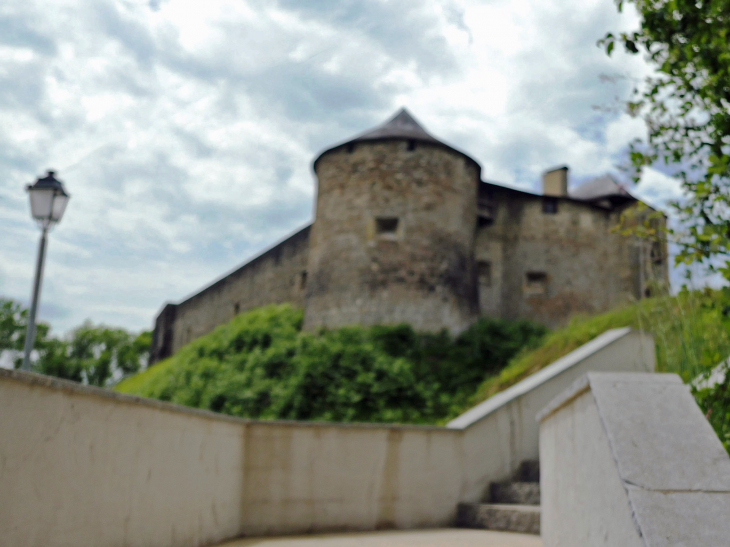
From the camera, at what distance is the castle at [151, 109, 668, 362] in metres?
15.4

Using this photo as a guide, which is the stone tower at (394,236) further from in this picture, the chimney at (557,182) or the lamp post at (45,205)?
the lamp post at (45,205)

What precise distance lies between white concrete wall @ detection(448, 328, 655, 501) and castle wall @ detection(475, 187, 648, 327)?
10.8 metres

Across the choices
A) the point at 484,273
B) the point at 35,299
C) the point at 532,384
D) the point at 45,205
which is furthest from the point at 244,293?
the point at 532,384

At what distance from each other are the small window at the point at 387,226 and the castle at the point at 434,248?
2cm

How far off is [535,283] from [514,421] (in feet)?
42.4

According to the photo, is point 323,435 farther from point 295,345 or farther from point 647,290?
point 647,290

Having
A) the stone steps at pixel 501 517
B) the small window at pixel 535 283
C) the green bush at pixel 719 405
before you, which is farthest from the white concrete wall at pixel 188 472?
the small window at pixel 535 283

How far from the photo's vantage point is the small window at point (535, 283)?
18.4m

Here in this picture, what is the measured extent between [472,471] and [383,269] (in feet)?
32.0

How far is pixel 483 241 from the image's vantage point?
1839 cm

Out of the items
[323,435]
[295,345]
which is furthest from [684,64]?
[295,345]

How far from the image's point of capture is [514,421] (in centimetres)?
607

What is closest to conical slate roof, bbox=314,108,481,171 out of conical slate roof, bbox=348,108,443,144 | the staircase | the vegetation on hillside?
conical slate roof, bbox=348,108,443,144

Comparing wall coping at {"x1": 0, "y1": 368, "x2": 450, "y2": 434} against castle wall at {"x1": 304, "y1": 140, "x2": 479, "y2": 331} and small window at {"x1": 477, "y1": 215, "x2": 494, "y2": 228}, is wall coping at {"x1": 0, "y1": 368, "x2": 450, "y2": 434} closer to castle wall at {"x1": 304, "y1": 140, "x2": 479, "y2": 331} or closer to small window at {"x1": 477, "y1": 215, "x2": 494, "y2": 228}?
castle wall at {"x1": 304, "y1": 140, "x2": 479, "y2": 331}
